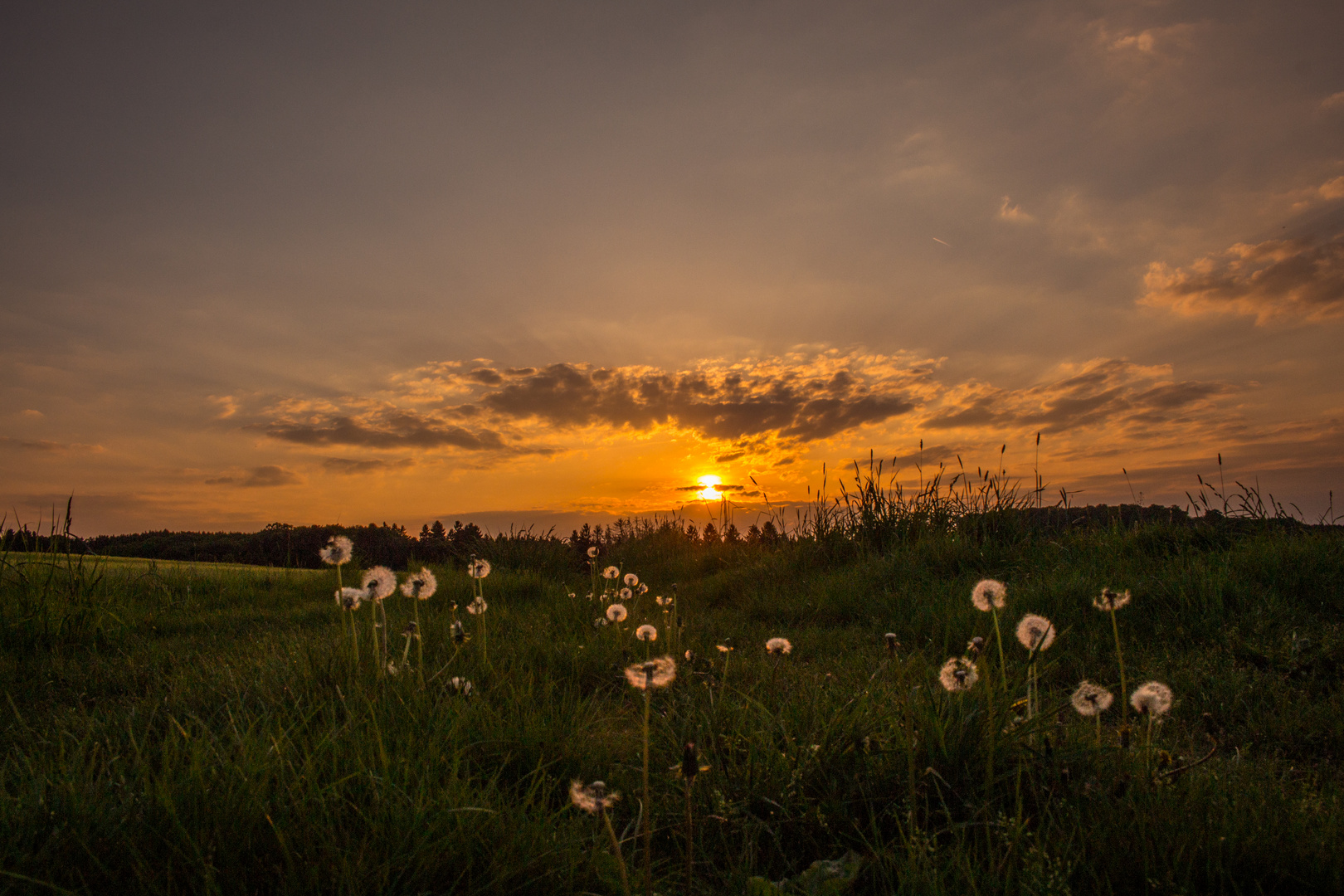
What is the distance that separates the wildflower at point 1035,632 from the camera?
2611 mm

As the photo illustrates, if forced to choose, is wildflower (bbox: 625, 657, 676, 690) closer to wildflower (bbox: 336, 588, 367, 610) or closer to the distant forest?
wildflower (bbox: 336, 588, 367, 610)

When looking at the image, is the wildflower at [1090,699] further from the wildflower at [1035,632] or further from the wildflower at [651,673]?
the wildflower at [651,673]

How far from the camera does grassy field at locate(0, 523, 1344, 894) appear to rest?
1.92 m

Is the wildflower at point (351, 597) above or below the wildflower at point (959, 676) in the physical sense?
above

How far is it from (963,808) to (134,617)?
655cm

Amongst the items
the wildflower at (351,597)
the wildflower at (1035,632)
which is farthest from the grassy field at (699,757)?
the wildflower at (351,597)

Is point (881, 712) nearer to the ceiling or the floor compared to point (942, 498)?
nearer to the floor

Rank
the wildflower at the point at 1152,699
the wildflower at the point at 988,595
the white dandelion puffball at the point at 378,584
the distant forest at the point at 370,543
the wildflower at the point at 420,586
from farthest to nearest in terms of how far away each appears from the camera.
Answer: the distant forest at the point at 370,543, the wildflower at the point at 420,586, the white dandelion puffball at the point at 378,584, the wildflower at the point at 988,595, the wildflower at the point at 1152,699

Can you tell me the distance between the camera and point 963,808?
2348 millimetres

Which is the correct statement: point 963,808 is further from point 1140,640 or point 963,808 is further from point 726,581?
point 726,581

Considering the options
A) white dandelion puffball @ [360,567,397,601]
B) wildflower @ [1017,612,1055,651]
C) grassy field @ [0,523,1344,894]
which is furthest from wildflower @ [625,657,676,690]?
white dandelion puffball @ [360,567,397,601]

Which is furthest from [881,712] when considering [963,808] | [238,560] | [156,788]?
[238,560]

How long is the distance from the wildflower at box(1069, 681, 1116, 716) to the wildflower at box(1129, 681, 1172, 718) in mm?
86

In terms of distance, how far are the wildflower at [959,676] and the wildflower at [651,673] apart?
1151mm
